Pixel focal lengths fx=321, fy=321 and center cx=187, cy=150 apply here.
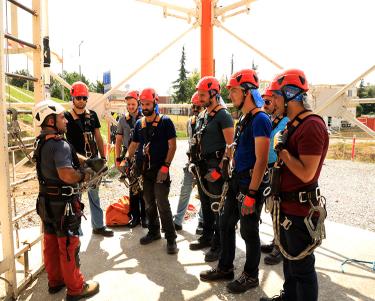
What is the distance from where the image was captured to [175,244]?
4.66 metres

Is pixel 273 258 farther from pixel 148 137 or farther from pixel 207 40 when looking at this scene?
pixel 207 40

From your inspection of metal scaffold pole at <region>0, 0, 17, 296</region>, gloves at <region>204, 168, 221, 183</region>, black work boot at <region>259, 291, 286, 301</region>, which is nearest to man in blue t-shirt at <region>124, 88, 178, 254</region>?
gloves at <region>204, 168, 221, 183</region>

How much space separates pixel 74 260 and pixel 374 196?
9028 mm

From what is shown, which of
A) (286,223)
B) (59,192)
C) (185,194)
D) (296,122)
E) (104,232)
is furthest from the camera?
(185,194)

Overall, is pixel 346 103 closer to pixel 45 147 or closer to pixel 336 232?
pixel 336 232

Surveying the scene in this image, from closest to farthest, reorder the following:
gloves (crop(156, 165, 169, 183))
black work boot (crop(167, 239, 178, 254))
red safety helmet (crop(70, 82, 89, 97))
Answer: gloves (crop(156, 165, 169, 183)), black work boot (crop(167, 239, 178, 254)), red safety helmet (crop(70, 82, 89, 97))

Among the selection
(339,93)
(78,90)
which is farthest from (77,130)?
(339,93)

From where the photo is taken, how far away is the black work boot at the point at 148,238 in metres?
4.94

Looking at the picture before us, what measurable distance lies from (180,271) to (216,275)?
20.2 inches

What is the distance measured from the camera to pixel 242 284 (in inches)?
140

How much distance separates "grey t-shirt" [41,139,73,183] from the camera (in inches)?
122

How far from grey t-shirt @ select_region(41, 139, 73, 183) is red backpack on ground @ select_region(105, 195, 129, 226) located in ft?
8.71

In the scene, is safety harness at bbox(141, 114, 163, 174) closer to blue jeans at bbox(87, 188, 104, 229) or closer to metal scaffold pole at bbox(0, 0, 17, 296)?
blue jeans at bbox(87, 188, 104, 229)

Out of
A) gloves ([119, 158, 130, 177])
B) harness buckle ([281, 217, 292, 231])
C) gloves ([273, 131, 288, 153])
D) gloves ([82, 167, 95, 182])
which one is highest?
gloves ([273, 131, 288, 153])
